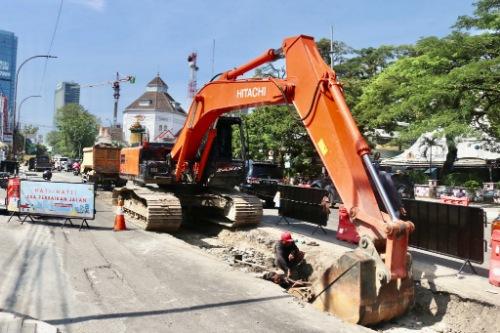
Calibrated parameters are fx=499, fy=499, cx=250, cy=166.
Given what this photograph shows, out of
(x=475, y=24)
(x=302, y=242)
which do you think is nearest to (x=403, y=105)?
(x=475, y=24)

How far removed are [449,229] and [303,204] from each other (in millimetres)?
5343

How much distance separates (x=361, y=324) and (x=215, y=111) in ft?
21.2

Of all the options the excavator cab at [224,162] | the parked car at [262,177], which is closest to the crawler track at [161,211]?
the excavator cab at [224,162]

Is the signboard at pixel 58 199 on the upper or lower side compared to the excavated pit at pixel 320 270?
upper

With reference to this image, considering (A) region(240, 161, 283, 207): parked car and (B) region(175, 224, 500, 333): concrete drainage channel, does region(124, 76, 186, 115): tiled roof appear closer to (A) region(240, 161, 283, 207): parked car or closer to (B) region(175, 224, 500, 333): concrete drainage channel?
(A) region(240, 161, 283, 207): parked car

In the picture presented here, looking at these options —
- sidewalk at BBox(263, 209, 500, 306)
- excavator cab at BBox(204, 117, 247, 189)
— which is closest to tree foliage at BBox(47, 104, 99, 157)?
excavator cab at BBox(204, 117, 247, 189)

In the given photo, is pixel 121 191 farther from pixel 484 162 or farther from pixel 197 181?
pixel 484 162

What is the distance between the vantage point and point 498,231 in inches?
339

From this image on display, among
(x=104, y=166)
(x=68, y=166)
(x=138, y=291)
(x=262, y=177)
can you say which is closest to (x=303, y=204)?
(x=138, y=291)

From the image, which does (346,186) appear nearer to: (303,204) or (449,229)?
(449,229)

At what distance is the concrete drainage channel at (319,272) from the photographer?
7.38 meters

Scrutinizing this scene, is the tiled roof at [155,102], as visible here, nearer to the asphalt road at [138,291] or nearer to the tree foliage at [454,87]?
the tree foliage at [454,87]

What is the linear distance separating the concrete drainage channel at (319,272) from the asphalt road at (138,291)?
104cm

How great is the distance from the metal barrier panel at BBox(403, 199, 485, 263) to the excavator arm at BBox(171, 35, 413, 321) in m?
2.63
